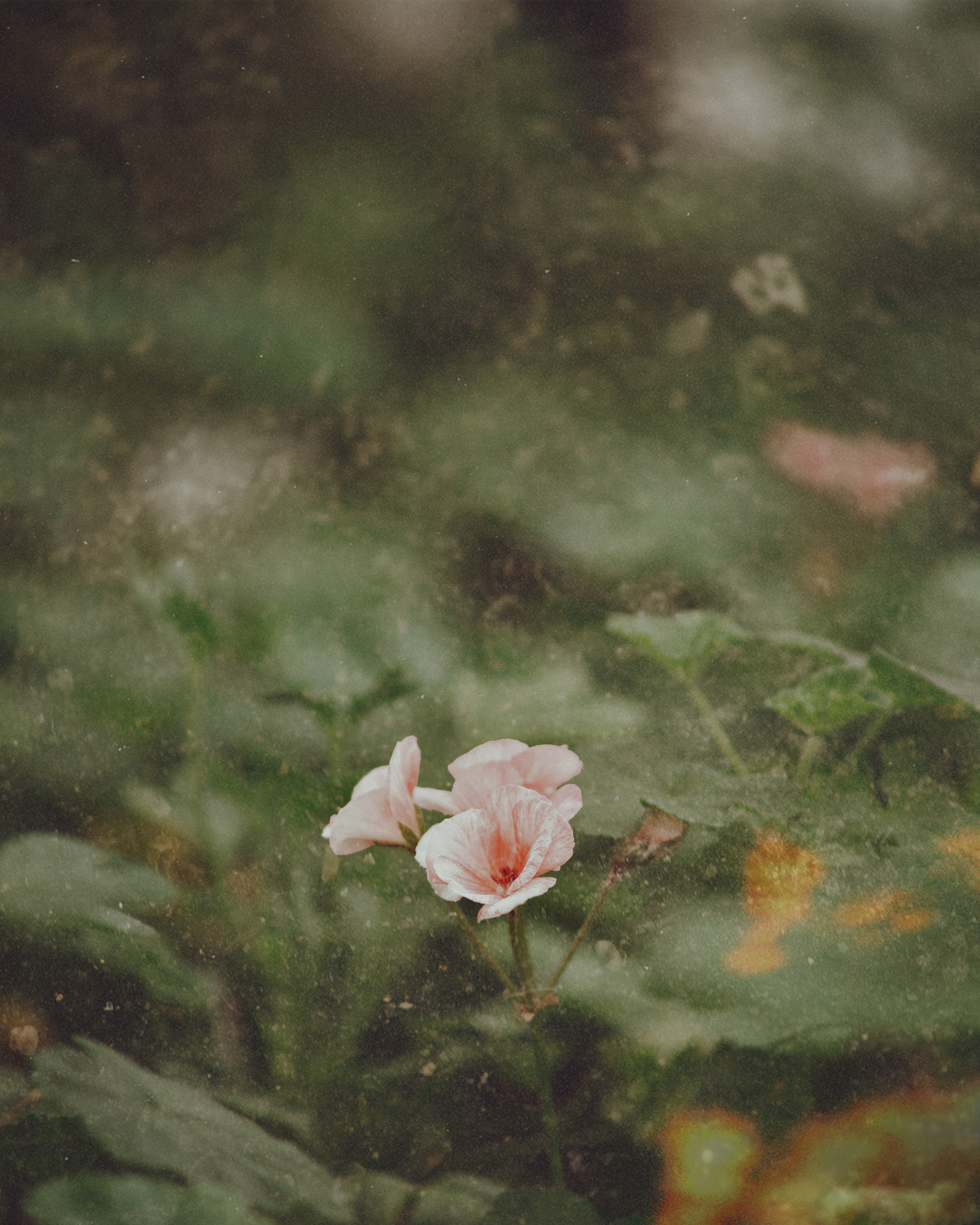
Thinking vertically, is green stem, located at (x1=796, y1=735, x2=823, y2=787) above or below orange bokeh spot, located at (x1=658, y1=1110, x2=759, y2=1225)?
above

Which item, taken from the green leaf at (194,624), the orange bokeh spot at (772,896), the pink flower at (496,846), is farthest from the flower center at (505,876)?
the green leaf at (194,624)

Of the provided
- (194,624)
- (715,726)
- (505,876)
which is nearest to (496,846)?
(505,876)

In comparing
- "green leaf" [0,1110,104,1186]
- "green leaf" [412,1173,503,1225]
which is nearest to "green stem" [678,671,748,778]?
"green leaf" [412,1173,503,1225]

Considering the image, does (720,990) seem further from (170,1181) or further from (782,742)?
(170,1181)

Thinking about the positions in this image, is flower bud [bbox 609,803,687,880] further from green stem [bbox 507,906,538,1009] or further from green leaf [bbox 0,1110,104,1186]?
green leaf [bbox 0,1110,104,1186]

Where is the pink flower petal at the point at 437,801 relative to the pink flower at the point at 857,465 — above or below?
below

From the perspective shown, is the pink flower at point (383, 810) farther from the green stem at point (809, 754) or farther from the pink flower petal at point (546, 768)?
the green stem at point (809, 754)

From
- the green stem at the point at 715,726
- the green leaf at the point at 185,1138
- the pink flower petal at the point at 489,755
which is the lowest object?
the green leaf at the point at 185,1138
